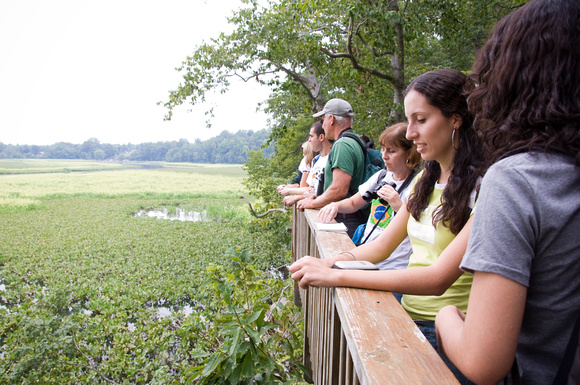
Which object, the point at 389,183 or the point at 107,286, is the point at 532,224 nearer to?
the point at 389,183

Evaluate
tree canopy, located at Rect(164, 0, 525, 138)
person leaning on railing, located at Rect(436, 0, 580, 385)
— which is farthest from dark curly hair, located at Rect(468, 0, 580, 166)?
tree canopy, located at Rect(164, 0, 525, 138)

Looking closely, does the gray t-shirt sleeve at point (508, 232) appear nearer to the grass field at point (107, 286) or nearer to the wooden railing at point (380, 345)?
the wooden railing at point (380, 345)

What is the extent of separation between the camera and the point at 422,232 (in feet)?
4.39

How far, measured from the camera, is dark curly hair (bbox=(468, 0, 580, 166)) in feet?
2.23

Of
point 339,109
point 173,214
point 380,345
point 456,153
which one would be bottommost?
point 173,214

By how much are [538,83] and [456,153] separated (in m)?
0.60

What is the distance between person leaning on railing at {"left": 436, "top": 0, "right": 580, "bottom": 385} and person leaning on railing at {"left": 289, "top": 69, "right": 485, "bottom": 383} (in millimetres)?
356

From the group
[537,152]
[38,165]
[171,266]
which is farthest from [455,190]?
[38,165]

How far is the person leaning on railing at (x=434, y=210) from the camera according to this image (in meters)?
1.12

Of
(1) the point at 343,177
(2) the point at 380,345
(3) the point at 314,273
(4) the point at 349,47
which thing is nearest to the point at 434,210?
(3) the point at 314,273

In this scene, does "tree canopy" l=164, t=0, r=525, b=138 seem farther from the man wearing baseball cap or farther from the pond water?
the pond water

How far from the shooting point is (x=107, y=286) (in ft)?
26.6

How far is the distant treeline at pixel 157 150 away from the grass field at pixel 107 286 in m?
19.5

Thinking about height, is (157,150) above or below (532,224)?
above
